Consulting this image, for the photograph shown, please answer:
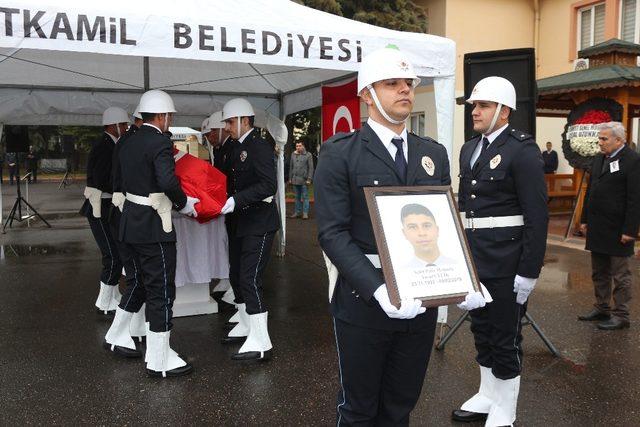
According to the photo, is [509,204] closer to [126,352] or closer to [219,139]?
[126,352]

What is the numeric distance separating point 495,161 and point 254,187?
204 centimetres

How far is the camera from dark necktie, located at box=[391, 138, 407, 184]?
7.80 ft

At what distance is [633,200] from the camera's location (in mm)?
5504

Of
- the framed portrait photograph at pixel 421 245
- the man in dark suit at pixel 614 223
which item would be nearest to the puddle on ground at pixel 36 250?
the man in dark suit at pixel 614 223

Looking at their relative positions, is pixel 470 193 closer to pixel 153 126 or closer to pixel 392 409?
pixel 392 409

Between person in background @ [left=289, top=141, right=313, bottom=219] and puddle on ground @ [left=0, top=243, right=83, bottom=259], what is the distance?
5.71 m

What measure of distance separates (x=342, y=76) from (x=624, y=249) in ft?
11.8

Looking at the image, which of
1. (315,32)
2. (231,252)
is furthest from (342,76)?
(231,252)

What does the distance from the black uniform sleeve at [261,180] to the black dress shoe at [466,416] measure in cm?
221

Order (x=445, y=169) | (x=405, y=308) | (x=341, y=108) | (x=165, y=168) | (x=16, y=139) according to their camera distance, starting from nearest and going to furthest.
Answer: (x=405, y=308) → (x=445, y=169) → (x=165, y=168) → (x=341, y=108) → (x=16, y=139)

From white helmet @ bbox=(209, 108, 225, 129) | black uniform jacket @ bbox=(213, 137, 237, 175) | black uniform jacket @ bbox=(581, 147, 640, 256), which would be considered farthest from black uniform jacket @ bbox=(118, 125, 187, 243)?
black uniform jacket @ bbox=(581, 147, 640, 256)

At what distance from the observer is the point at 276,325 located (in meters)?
5.79

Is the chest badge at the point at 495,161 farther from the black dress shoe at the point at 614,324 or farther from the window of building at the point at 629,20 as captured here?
the window of building at the point at 629,20

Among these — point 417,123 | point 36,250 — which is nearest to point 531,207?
point 36,250
